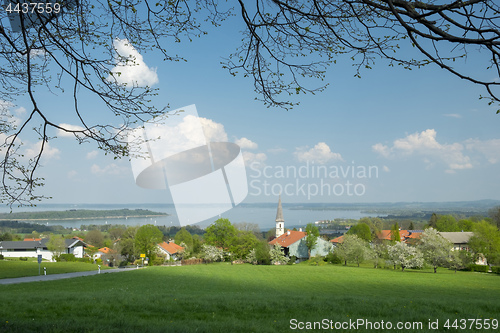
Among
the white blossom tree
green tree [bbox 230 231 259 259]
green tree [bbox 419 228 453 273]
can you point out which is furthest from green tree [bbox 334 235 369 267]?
green tree [bbox 230 231 259 259]

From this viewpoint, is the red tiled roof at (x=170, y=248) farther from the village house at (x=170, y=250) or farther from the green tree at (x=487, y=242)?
the green tree at (x=487, y=242)

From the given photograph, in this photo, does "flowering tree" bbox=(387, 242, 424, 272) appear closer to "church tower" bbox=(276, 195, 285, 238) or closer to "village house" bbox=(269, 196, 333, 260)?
"village house" bbox=(269, 196, 333, 260)

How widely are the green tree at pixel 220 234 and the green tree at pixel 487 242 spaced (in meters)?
36.5

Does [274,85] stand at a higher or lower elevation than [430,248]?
higher

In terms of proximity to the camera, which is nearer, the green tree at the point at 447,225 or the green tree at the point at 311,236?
the green tree at the point at 311,236

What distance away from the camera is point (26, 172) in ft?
16.5

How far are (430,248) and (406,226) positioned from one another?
3313 inches

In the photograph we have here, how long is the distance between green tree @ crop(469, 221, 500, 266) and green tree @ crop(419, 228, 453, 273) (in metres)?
9.47

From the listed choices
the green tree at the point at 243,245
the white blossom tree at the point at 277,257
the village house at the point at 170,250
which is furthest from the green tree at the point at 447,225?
the village house at the point at 170,250

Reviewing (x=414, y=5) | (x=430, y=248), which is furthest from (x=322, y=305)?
(x=430, y=248)

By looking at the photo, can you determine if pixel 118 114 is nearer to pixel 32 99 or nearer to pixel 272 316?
pixel 32 99

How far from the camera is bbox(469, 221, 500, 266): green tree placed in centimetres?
4841

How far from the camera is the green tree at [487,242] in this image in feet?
159

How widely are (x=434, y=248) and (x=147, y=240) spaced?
42539 millimetres
